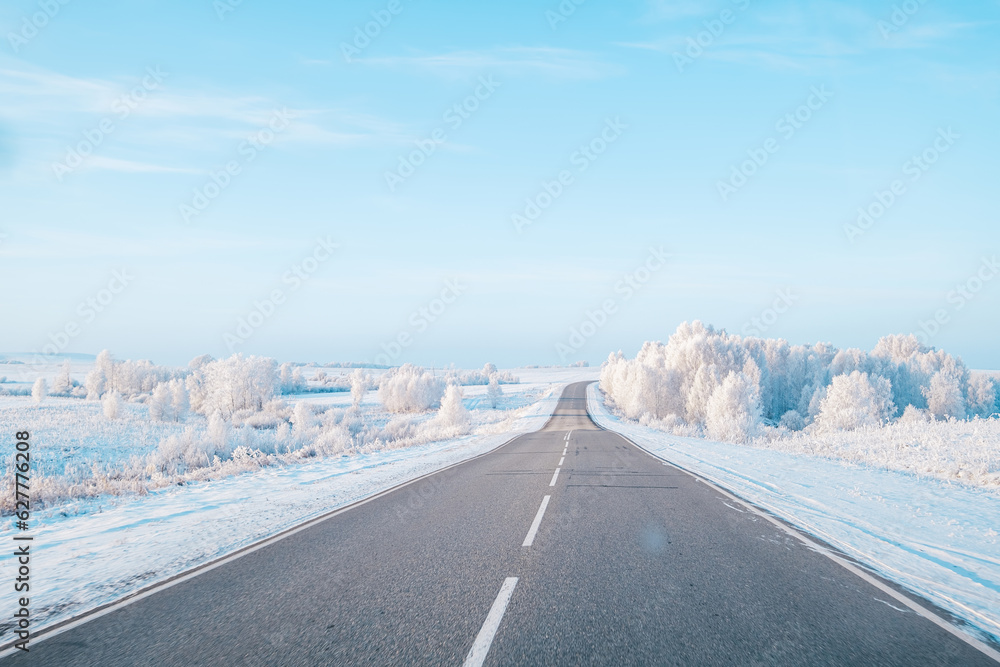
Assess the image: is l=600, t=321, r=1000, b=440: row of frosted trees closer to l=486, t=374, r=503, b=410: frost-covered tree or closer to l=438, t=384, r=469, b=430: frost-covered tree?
l=438, t=384, r=469, b=430: frost-covered tree

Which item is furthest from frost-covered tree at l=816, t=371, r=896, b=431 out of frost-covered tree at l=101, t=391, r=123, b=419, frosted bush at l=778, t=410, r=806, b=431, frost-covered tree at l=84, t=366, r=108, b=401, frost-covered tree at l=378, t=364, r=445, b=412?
frost-covered tree at l=84, t=366, r=108, b=401

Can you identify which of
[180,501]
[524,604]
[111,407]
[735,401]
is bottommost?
[111,407]

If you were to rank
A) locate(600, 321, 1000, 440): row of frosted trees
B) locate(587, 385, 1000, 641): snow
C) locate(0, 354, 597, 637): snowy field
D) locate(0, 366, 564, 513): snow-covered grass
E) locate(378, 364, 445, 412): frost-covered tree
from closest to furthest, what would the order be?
locate(587, 385, 1000, 641): snow → locate(0, 354, 597, 637): snowy field → locate(0, 366, 564, 513): snow-covered grass → locate(600, 321, 1000, 440): row of frosted trees → locate(378, 364, 445, 412): frost-covered tree

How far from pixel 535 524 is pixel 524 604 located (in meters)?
3.11

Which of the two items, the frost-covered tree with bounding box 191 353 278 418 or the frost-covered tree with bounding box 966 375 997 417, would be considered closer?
the frost-covered tree with bounding box 191 353 278 418

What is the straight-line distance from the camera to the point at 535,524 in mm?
7672

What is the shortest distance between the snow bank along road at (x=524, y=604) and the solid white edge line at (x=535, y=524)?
0.03m

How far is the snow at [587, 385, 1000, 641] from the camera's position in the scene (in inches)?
207

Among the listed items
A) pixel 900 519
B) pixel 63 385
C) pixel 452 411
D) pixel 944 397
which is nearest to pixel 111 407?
pixel 452 411

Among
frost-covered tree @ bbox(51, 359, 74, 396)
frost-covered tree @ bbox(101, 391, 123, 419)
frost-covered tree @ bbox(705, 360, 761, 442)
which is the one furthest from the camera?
frost-covered tree @ bbox(51, 359, 74, 396)

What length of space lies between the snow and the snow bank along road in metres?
0.56

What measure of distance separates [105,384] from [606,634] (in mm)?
103234

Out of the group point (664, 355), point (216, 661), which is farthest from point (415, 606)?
point (664, 355)

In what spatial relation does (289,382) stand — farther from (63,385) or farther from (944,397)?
(944,397)
